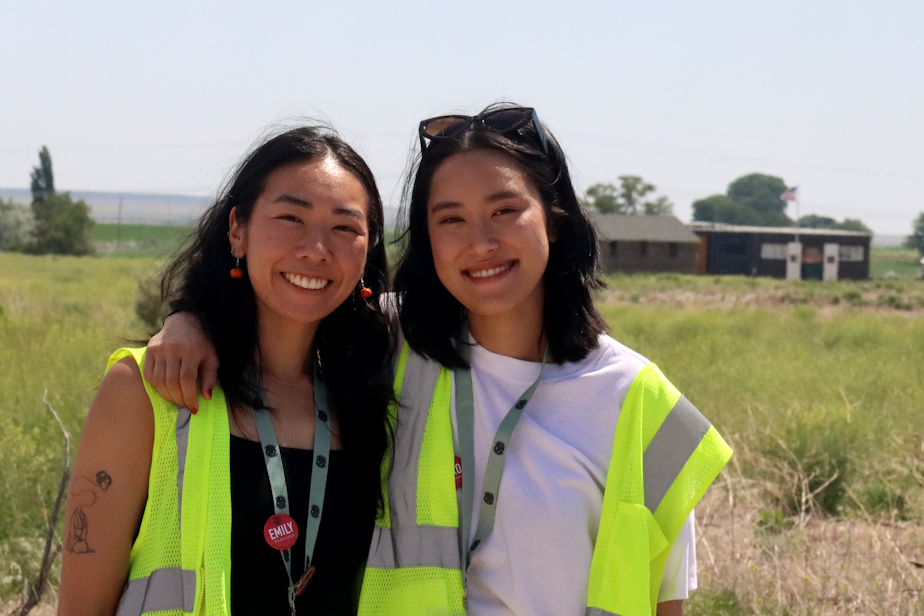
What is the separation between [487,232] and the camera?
2398 mm

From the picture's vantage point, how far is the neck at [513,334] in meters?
2.59

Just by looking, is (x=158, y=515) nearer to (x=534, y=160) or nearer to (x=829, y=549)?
(x=534, y=160)

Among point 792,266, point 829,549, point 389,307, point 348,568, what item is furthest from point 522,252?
point 792,266

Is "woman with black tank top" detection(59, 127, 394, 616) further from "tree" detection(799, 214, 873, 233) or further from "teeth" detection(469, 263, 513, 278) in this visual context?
"tree" detection(799, 214, 873, 233)

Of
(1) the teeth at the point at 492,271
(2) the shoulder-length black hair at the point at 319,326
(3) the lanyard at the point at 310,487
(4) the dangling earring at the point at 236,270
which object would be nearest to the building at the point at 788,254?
(2) the shoulder-length black hair at the point at 319,326

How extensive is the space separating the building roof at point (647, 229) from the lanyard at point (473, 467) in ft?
150

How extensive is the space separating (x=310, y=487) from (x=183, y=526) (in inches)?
13.6

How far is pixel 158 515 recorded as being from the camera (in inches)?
83.8

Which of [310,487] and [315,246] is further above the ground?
[315,246]

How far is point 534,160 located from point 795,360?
11068 millimetres

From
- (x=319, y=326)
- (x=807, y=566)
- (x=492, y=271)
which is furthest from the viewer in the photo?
(x=807, y=566)

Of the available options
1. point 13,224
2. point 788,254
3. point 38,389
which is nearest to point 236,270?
point 38,389

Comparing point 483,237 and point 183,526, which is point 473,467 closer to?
point 483,237

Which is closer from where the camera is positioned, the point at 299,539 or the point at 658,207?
the point at 299,539
